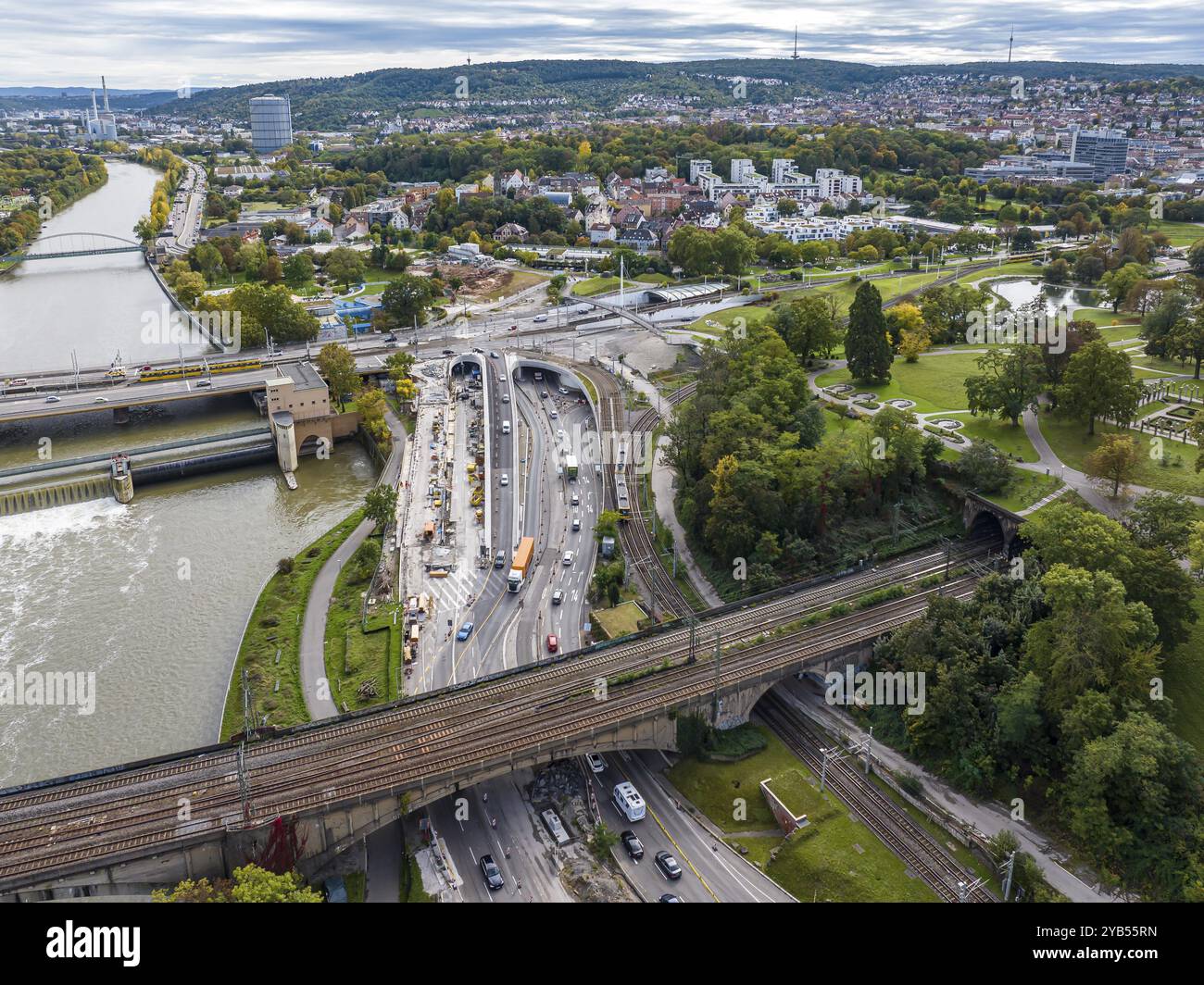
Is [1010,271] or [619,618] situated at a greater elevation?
[1010,271]

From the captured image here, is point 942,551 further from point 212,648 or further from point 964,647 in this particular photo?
point 212,648

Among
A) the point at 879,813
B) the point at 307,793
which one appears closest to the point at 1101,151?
the point at 879,813

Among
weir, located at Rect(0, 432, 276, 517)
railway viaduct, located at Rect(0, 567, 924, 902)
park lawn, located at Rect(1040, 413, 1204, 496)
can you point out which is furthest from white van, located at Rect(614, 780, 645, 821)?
weir, located at Rect(0, 432, 276, 517)

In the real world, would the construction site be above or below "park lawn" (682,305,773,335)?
below

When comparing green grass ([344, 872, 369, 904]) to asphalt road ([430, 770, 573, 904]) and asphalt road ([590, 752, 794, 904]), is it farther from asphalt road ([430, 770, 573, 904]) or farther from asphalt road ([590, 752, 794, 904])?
asphalt road ([590, 752, 794, 904])

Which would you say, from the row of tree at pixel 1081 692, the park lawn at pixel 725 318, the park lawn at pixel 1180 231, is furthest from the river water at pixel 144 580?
the park lawn at pixel 1180 231

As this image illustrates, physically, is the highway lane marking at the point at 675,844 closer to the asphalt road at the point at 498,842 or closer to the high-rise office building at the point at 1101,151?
the asphalt road at the point at 498,842

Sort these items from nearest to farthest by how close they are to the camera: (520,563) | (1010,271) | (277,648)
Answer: (277,648) → (520,563) → (1010,271)

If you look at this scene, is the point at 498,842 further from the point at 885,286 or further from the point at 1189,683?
the point at 885,286
